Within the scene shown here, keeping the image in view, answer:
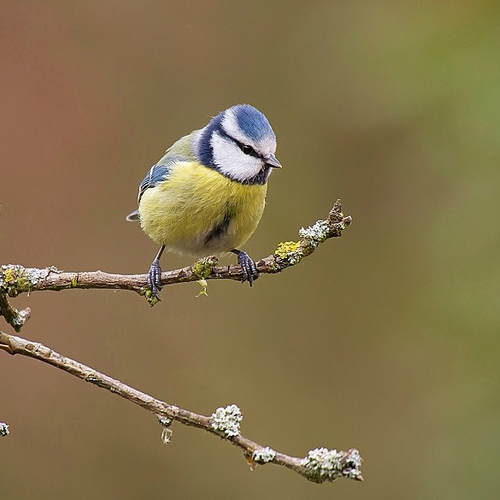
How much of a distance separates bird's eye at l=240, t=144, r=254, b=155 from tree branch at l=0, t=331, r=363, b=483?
1.06m

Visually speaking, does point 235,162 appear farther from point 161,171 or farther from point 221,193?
point 161,171

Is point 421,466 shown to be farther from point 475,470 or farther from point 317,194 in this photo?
point 317,194

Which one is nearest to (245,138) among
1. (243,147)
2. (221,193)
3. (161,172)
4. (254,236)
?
(243,147)

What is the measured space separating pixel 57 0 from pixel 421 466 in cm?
284

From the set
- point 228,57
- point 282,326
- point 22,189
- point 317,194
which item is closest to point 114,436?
point 282,326

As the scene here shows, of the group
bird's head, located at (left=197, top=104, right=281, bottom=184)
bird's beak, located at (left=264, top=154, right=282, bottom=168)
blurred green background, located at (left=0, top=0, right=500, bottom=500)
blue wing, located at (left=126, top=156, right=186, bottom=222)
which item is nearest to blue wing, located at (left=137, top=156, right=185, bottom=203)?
blue wing, located at (left=126, top=156, right=186, bottom=222)

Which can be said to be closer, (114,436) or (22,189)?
(114,436)

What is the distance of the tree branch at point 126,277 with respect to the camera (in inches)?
64.7

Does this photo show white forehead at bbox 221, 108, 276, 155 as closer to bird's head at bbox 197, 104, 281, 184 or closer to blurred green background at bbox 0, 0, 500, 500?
bird's head at bbox 197, 104, 281, 184

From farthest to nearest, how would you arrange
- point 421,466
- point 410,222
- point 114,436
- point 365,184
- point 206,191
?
point 365,184 < point 410,222 < point 114,436 < point 421,466 < point 206,191

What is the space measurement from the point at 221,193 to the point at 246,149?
5.8 inches

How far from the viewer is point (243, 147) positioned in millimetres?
2426

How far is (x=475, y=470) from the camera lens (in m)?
2.54

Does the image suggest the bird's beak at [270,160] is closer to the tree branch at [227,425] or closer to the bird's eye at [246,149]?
the bird's eye at [246,149]
